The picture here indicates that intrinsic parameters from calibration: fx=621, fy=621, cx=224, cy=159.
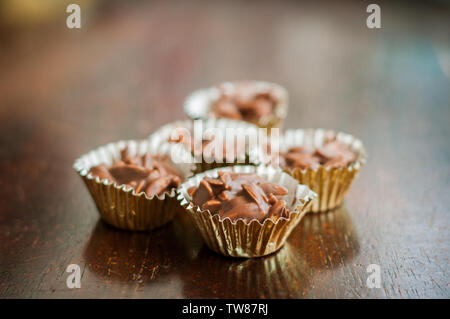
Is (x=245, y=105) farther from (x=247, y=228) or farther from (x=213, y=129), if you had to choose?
(x=247, y=228)

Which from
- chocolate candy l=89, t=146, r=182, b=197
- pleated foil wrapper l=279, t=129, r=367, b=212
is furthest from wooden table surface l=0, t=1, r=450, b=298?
chocolate candy l=89, t=146, r=182, b=197

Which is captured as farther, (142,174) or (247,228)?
(142,174)

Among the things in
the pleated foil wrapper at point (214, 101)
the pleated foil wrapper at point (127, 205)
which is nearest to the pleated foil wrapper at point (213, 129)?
the pleated foil wrapper at point (214, 101)

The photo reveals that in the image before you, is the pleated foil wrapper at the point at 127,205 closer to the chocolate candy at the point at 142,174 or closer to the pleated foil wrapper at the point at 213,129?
the chocolate candy at the point at 142,174

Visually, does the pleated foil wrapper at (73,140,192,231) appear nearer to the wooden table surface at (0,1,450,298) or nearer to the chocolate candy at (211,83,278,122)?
the wooden table surface at (0,1,450,298)

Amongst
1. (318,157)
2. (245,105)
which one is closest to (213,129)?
(245,105)
